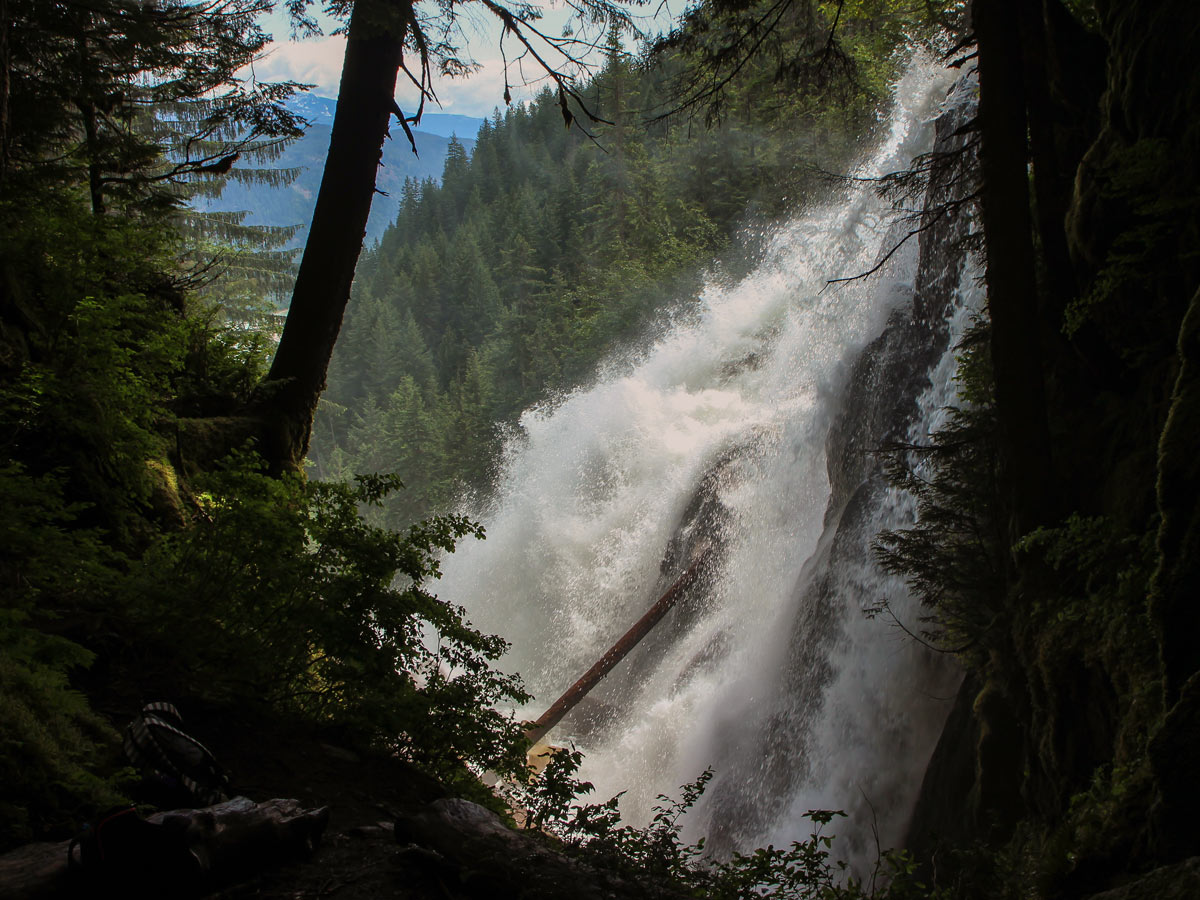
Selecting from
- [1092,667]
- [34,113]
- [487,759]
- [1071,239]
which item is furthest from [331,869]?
[34,113]

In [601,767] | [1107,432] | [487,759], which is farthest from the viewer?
[601,767]

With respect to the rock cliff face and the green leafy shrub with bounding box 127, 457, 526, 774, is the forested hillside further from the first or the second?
the green leafy shrub with bounding box 127, 457, 526, 774

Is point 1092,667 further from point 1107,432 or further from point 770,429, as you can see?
point 770,429

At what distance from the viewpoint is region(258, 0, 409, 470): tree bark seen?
750 centimetres

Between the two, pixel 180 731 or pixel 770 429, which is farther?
pixel 770 429

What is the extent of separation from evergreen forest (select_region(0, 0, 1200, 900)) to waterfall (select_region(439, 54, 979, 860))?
1.19 metres

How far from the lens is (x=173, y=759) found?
127 inches

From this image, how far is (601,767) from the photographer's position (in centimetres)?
1545

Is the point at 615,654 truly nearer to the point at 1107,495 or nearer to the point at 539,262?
the point at 1107,495

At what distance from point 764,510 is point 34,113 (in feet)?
51.8

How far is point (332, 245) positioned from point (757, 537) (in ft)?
44.9

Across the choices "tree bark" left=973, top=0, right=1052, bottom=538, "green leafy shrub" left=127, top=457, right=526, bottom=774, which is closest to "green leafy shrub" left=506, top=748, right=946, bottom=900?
"green leafy shrub" left=127, top=457, right=526, bottom=774

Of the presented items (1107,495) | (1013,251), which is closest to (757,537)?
(1107,495)

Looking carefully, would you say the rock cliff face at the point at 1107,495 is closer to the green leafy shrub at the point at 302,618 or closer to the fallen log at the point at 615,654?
the green leafy shrub at the point at 302,618
